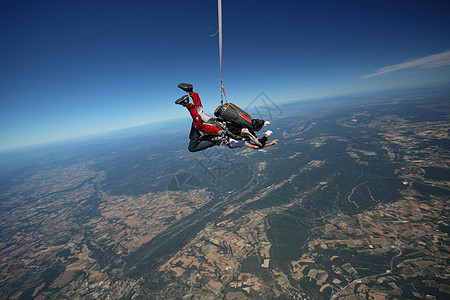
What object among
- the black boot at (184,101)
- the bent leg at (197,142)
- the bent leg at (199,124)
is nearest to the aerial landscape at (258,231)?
the bent leg at (197,142)

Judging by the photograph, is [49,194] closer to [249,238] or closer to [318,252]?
[249,238]

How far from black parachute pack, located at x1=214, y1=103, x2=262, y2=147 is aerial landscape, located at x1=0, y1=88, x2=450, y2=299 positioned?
30.0m

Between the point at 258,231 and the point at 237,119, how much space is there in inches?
1802

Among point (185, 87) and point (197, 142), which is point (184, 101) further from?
point (197, 142)

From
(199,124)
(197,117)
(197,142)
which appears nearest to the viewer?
(197,117)

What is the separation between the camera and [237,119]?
5.38 m

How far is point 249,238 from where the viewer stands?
41.1 meters

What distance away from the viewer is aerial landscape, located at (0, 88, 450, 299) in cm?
3102

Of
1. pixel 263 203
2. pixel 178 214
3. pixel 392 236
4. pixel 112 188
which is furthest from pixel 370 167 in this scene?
pixel 112 188

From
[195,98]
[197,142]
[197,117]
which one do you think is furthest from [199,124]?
[197,142]

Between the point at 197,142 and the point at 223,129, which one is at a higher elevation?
the point at 223,129

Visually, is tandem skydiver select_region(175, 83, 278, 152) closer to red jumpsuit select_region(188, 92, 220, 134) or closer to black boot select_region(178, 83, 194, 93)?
red jumpsuit select_region(188, 92, 220, 134)

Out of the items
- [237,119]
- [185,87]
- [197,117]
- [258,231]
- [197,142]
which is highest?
[185,87]

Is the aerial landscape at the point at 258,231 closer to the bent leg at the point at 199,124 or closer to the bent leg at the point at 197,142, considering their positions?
the bent leg at the point at 197,142
